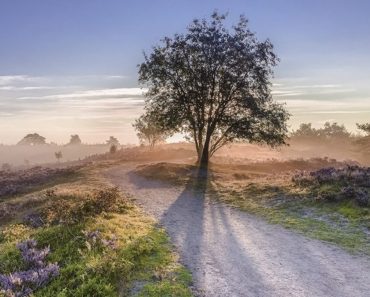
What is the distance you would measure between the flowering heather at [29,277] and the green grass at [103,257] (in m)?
0.23

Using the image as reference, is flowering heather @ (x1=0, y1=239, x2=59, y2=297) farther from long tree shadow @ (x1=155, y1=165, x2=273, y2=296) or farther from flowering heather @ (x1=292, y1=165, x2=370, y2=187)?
flowering heather @ (x1=292, y1=165, x2=370, y2=187)

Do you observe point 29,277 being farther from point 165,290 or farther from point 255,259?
point 255,259

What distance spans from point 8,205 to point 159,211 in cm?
969

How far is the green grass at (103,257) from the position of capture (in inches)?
398

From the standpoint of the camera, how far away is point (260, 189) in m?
25.9

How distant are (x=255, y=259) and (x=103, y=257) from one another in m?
4.92

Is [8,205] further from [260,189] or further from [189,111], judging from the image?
[189,111]

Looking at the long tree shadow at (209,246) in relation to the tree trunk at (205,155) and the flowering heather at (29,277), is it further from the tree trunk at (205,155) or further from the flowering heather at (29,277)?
the tree trunk at (205,155)

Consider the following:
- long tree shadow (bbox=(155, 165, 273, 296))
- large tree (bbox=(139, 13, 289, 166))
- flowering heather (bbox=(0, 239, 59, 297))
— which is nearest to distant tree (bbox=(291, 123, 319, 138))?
large tree (bbox=(139, 13, 289, 166))

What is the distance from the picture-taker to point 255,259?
504 inches

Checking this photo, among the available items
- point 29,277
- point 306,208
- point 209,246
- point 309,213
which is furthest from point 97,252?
point 306,208

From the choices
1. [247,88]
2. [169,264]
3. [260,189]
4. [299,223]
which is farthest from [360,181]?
[247,88]

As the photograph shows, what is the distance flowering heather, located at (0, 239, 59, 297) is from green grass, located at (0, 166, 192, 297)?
235 millimetres

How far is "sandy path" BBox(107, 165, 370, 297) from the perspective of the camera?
10.6 m
